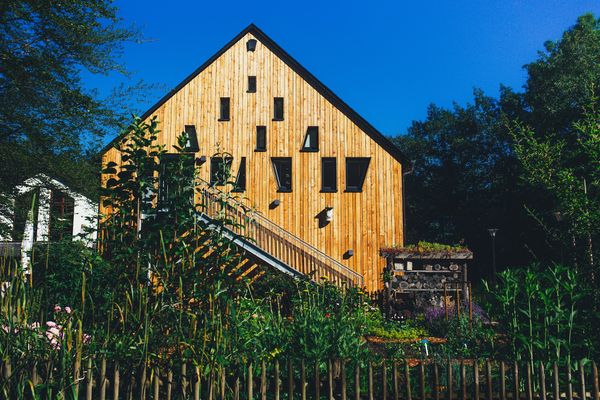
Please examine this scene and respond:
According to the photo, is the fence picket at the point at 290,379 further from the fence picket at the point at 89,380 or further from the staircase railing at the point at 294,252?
the staircase railing at the point at 294,252

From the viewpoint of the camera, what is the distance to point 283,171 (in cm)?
1856

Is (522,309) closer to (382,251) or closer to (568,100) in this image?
(382,251)

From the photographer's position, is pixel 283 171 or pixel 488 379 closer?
pixel 488 379

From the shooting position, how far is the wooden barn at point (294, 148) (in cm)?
1802

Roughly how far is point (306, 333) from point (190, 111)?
48.5 feet

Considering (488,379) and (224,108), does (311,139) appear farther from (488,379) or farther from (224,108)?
(488,379)

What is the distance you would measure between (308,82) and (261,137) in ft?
9.28

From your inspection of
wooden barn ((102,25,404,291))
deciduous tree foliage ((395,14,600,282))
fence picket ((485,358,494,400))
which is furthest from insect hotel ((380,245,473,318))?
deciduous tree foliage ((395,14,600,282))

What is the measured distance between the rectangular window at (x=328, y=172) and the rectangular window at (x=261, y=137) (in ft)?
7.62

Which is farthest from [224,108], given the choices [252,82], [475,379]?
[475,379]

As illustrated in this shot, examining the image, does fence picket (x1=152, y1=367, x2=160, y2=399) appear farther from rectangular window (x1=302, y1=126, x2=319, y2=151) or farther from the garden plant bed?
rectangular window (x1=302, y1=126, x2=319, y2=151)

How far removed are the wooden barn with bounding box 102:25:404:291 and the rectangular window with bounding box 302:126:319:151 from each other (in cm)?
4

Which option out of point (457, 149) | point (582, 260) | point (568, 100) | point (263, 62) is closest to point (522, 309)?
point (582, 260)

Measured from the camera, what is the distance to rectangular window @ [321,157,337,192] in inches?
725
